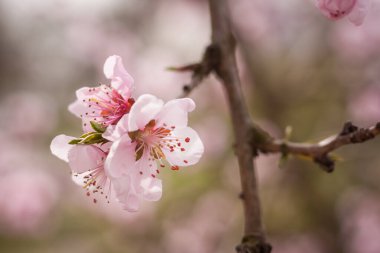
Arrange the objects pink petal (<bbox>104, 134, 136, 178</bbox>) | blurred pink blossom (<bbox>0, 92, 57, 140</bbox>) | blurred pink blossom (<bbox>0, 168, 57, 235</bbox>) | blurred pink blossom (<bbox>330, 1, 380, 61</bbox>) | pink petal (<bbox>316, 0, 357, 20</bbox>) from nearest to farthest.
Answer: pink petal (<bbox>104, 134, 136, 178</bbox>) < pink petal (<bbox>316, 0, 357, 20</bbox>) < blurred pink blossom (<bbox>330, 1, 380, 61</bbox>) < blurred pink blossom (<bbox>0, 168, 57, 235</bbox>) < blurred pink blossom (<bbox>0, 92, 57, 140</bbox>)


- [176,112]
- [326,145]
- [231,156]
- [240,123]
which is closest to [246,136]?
Answer: [240,123]

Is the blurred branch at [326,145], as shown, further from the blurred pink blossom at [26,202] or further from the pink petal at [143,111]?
the blurred pink blossom at [26,202]

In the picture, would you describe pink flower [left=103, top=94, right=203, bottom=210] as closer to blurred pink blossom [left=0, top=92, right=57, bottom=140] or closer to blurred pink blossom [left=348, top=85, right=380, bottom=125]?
blurred pink blossom [left=348, top=85, right=380, bottom=125]

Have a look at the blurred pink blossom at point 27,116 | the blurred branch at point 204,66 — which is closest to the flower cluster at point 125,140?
the blurred branch at point 204,66

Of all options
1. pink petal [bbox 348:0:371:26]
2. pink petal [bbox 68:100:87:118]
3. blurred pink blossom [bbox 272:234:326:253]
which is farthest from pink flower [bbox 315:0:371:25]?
blurred pink blossom [bbox 272:234:326:253]

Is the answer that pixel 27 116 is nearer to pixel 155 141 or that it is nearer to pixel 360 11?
pixel 155 141

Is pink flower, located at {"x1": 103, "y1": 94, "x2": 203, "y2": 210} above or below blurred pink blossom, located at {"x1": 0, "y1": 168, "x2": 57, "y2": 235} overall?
below

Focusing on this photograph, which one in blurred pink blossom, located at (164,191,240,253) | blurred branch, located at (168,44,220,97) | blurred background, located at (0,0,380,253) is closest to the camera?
blurred branch, located at (168,44,220,97)
